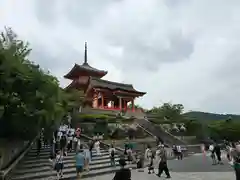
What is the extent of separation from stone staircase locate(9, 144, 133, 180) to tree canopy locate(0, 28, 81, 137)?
186cm

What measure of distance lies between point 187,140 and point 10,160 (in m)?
24.0

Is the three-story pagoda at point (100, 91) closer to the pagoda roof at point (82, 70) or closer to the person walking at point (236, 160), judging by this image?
the pagoda roof at point (82, 70)

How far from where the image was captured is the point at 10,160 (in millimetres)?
17031

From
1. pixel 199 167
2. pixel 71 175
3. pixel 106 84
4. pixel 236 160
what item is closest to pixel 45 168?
pixel 71 175

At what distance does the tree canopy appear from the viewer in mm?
14633

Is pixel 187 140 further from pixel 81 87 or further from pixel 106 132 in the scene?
pixel 81 87

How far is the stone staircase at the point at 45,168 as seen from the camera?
1489 cm

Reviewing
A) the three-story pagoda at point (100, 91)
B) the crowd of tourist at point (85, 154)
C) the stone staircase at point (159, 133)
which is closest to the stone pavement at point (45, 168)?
the crowd of tourist at point (85, 154)

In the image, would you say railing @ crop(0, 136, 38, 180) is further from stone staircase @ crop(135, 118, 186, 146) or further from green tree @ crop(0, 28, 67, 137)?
stone staircase @ crop(135, 118, 186, 146)

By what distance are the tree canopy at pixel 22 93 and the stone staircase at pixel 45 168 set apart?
186 centimetres

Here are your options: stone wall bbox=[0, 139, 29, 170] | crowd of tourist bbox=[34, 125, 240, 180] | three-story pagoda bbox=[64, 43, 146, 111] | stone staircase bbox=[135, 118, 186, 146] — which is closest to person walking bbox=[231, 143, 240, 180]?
crowd of tourist bbox=[34, 125, 240, 180]

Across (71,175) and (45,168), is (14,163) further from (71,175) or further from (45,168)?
(71,175)

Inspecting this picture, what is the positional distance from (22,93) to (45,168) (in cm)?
405

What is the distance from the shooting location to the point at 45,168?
1628 centimetres
